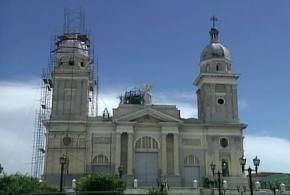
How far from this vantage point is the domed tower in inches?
2608

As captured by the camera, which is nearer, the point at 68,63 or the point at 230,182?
the point at 230,182

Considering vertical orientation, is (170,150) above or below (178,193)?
above

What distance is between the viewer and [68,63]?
66.5 m

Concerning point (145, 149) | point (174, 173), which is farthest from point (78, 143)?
point (174, 173)

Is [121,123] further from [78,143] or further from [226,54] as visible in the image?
[226,54]

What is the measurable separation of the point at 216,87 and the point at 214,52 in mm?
5512

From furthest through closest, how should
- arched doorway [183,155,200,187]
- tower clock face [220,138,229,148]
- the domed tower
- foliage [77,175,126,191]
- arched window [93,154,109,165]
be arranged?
the domed tower → tower clock face [220,138,229,148] → arched doorway [183,155,200,187] → arched window [93,154,109,165] → foliage [77,175,126,191]

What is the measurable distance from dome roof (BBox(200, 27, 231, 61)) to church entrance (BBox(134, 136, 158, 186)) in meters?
15.6

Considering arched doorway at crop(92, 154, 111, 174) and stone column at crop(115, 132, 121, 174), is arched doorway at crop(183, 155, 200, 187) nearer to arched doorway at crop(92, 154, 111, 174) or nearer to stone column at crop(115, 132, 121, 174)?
stone column at crop(115, 132, 121, 174)

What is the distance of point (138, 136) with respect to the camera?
6319 centimetres

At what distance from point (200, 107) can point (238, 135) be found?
7770mm

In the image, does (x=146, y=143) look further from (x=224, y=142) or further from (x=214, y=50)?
(x=214, y=50)

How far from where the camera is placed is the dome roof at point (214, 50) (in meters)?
69.5

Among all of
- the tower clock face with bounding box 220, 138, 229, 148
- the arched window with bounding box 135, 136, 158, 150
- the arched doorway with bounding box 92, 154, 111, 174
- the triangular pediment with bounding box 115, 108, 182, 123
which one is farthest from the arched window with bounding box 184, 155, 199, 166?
the arched doorway with bounding box 92, 154, 111, 174
